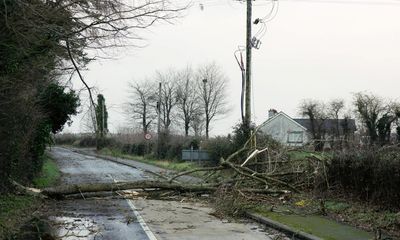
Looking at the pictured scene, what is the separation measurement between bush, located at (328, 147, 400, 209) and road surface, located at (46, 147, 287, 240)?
10.5ft

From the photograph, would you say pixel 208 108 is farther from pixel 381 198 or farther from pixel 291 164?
pixel 381 198

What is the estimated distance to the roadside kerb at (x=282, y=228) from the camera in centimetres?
1134

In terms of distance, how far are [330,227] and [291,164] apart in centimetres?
800

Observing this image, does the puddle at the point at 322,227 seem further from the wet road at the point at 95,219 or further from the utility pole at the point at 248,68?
the utility pole at the point at 248,68

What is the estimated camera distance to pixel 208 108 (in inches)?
3324

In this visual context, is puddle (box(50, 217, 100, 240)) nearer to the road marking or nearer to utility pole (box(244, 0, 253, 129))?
the road marking

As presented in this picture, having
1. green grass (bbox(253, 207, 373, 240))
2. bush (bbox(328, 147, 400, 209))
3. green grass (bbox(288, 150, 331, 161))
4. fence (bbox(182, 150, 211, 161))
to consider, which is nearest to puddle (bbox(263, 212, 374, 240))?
green grass (bbox(253, 207, 373, 240))

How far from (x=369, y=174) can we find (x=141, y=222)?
6241 millimetres

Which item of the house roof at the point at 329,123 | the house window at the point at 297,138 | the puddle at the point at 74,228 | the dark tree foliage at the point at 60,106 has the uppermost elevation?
the house roof at the point at 329,123

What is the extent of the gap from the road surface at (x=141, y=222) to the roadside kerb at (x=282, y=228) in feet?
0.86

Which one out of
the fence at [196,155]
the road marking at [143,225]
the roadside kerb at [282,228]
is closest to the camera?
the roadside kerb at [282,228]

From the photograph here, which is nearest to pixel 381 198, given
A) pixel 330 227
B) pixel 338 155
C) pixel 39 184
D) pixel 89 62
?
pixel 330 227

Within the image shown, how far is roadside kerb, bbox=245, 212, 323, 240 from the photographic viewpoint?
11.3m

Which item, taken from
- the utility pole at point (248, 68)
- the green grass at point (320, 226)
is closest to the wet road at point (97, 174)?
the utility pole at point (248, 68)
